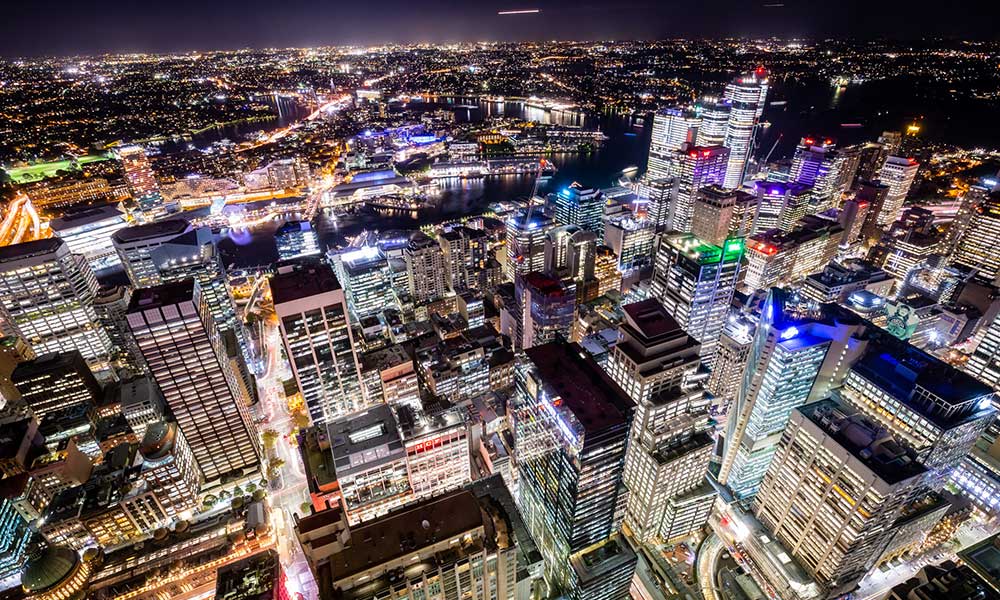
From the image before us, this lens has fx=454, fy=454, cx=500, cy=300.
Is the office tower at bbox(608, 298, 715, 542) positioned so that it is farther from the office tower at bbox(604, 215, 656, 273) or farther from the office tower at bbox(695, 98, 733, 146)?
the office tower at bbox(695, 98, 733, 146)

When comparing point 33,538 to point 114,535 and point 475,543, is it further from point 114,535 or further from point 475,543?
point 475,543

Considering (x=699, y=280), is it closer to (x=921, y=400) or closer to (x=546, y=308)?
(x=546, y=308)

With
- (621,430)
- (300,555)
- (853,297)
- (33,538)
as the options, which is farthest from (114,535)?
(853,297)

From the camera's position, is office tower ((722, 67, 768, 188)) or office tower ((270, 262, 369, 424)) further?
office tower ((722, 67, 768, 188))

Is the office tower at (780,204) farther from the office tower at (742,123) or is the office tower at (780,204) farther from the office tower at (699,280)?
the office tower at (699,280)

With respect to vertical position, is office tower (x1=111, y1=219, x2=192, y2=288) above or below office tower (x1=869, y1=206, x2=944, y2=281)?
above

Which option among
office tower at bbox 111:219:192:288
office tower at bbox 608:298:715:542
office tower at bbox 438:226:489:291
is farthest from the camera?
office tower at bbox 438:226:489:291

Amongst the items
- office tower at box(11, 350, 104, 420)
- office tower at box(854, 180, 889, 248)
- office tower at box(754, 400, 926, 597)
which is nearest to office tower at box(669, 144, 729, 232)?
office tower at box(854, 180, 889, 248)

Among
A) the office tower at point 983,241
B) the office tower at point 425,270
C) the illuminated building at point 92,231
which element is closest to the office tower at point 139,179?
the illuminated building at point 92,231
